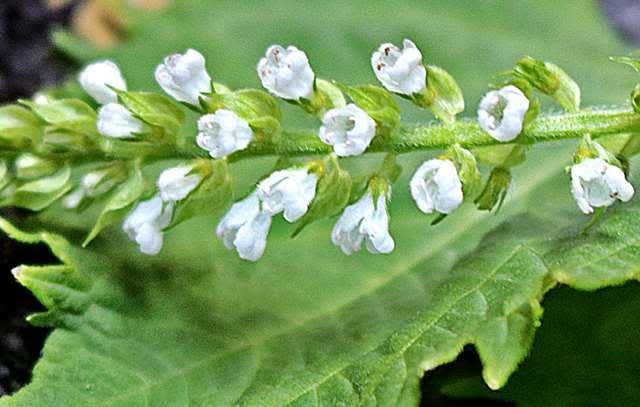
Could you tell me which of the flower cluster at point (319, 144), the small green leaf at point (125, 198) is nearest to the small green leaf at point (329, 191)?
the flower cluster at point (319, 144)

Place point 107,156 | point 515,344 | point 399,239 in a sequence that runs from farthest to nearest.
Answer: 1. point 399,239
2. point 107,156
3. point 515,344

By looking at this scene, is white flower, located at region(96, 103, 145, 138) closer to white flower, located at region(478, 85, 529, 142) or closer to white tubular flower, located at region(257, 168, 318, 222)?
white tubular flower, located at region(257, 168, 318, 222)

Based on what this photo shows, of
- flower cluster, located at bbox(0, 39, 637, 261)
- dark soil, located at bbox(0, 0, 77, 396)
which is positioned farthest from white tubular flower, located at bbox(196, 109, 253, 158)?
dark soil, located at bbox(0, 0, 77, 396)

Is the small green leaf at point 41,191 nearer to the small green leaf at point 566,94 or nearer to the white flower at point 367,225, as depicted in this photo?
the white flower at point 367,225

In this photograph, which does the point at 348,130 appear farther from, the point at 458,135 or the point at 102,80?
the point at 102,80

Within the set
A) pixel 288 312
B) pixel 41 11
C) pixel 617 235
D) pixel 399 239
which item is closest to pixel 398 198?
pixel 399 239

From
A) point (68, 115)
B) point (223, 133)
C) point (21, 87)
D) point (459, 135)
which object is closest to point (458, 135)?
A: point (459, 135)

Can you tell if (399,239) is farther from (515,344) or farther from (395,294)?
(515,344)
